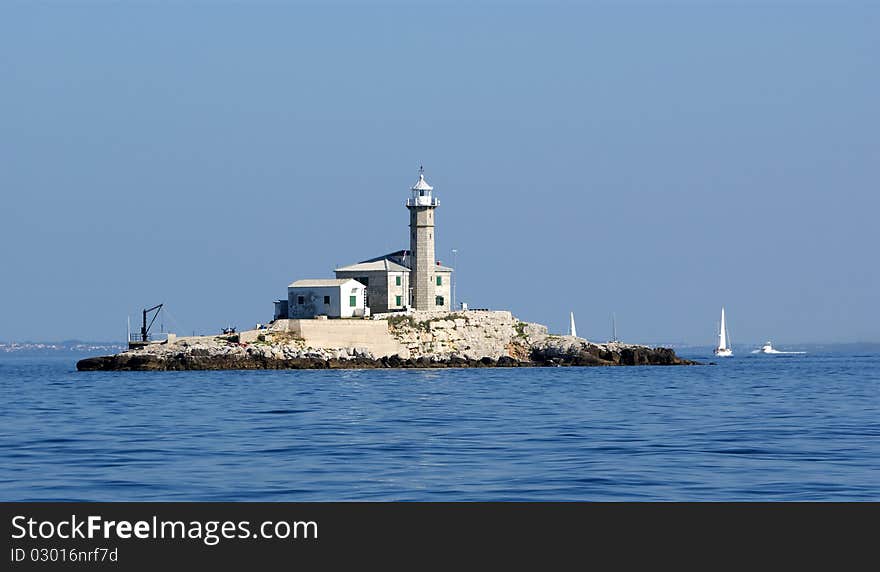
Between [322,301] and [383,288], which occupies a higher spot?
[383,288]

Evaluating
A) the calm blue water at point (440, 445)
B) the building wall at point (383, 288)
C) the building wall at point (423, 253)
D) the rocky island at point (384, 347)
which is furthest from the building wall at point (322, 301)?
the calm blue water at point (440, 445)

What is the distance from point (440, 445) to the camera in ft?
75.6

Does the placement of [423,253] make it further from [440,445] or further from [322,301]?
[440,445]

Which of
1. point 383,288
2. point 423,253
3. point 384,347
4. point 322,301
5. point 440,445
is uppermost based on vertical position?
point 423,253

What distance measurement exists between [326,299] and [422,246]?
7133 mm

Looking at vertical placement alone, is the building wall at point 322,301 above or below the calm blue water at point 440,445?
above

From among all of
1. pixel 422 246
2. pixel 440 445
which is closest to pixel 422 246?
pixel 422 246

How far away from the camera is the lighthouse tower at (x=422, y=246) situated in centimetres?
7612

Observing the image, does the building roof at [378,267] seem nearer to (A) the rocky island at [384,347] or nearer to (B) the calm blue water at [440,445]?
(A) the rocky island at [384,347]

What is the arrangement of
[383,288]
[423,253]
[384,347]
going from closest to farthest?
[384,347], [383,288], [423,253]

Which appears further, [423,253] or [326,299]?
[423,253]
